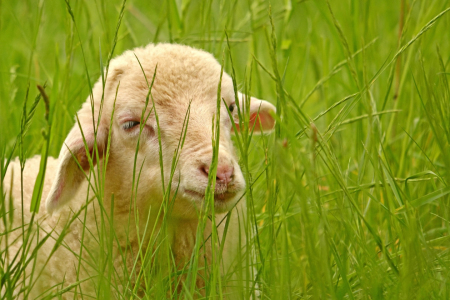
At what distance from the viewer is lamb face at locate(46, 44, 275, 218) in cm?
244

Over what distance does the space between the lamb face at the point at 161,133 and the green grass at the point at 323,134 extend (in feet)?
0.51

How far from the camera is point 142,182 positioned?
2678mm

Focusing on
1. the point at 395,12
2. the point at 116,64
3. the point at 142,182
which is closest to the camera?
the point at 142,182

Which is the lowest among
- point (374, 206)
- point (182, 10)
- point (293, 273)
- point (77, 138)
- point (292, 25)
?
point (293, 273)

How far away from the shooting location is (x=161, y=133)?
8.61 ft

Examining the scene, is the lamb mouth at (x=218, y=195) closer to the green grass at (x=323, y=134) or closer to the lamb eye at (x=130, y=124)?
the green grass at (x=323, y=134)

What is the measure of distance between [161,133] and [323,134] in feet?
2.52

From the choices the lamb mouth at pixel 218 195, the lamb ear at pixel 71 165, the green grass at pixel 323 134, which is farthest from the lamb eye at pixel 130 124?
the lamb mouth at pixel 218 195

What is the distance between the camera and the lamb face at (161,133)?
96.0 inches

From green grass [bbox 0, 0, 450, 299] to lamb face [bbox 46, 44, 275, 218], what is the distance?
15cm

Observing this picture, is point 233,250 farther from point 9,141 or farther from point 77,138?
point 9,141

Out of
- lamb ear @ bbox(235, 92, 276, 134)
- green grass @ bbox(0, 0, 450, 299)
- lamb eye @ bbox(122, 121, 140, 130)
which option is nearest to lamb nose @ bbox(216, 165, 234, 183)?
green grass @ bbox(0, 0, 450, 299)

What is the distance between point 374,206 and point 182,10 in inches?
64.2

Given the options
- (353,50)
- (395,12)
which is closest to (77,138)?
(353,50)
